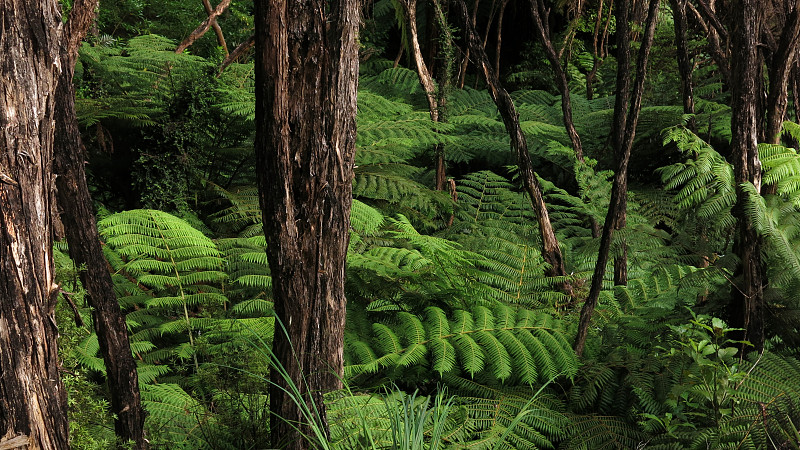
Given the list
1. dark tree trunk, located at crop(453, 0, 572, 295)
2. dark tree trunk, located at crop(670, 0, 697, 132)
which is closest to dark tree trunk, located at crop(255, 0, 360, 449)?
dark tree trunk, located at crop(453, 0, 572, 295)

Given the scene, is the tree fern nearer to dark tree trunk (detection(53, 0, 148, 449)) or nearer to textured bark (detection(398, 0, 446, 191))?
dark tree trunk (detection(53, 0, 148, 449))

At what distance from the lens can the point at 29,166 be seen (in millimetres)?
1409

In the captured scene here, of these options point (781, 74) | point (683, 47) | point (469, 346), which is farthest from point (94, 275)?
point (683, 47)

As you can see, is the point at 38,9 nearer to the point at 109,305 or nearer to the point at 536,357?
the point at 109,305

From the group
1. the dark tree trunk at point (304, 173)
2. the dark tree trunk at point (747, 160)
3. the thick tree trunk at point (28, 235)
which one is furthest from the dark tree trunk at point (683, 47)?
the thick tree trunk at point (28, 235)

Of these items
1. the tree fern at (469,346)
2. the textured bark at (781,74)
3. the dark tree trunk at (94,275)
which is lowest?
the tree fern at (469,346)

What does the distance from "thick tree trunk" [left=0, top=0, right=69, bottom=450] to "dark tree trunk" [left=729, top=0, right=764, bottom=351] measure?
2.36 m

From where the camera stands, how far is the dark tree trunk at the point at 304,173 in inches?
69.8

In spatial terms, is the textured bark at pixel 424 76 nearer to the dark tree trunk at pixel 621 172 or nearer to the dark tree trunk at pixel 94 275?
the dark tree trunk at pixel 621 172

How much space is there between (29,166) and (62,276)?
0.64 meters

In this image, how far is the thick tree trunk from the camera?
1.35m

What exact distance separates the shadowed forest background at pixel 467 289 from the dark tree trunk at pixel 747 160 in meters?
0.01

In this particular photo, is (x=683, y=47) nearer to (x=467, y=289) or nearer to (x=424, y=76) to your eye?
(x=424, y=76)

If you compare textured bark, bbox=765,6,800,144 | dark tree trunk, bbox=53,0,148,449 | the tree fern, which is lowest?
the tree fern
